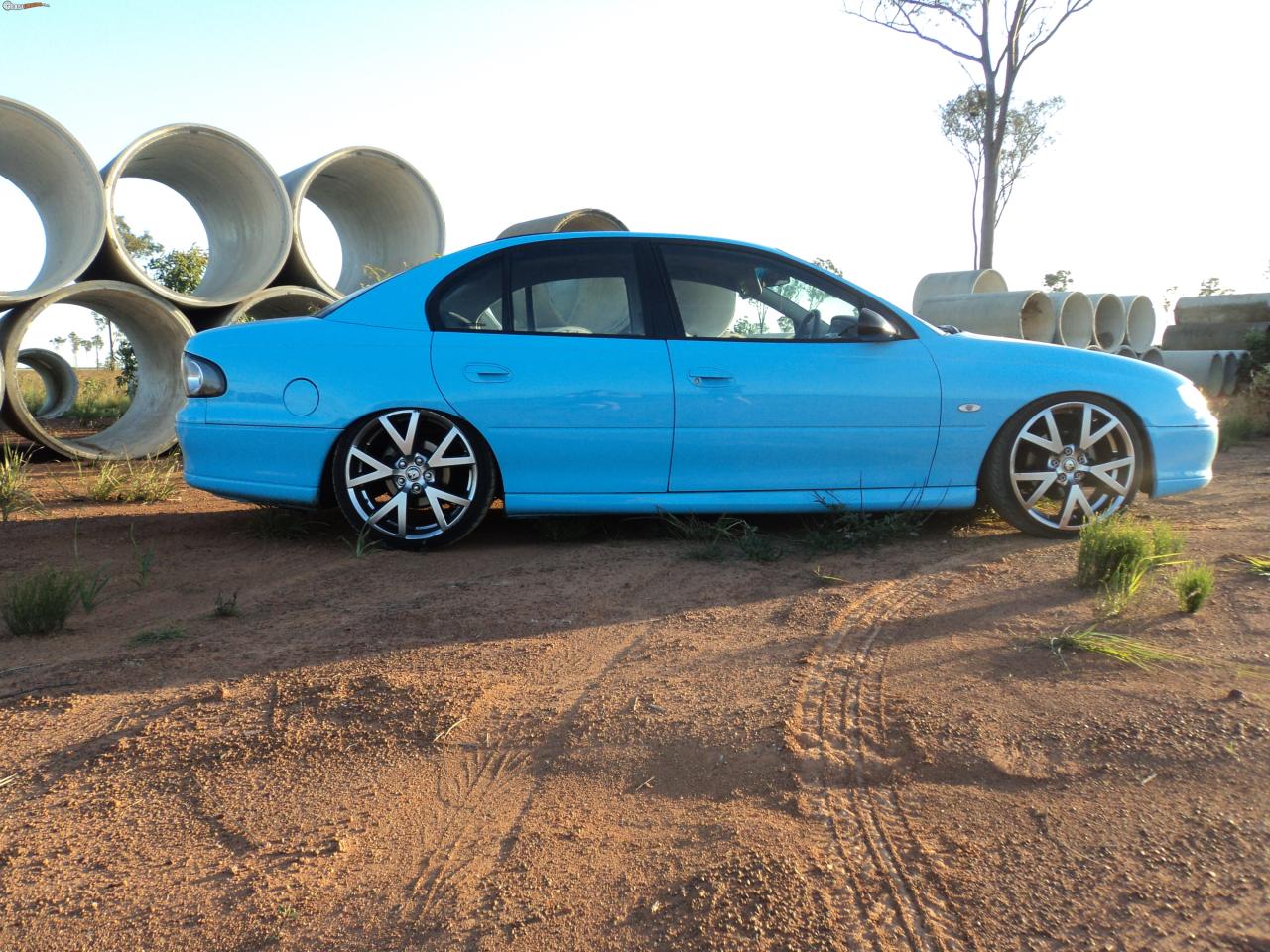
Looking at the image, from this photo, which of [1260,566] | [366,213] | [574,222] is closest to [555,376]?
[1260,566]

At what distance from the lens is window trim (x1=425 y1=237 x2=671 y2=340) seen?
4.79m

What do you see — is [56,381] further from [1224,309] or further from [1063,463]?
[1224,309]

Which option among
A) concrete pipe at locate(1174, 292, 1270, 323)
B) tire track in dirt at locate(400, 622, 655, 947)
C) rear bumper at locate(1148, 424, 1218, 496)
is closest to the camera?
tire track in dirt at locate(400, 622, 655, 947)

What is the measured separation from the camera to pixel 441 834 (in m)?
2.19

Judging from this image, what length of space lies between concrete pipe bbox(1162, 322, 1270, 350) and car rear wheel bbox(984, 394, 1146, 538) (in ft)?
48.9

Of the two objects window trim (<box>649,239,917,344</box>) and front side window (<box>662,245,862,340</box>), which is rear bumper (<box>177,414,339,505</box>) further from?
front side window (<box>662,245,862,340</box>)

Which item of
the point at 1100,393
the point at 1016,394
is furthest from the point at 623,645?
the point at 1100,393

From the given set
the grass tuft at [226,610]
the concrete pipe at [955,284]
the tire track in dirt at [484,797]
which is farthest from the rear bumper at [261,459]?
the concrete pipe at [955,284]

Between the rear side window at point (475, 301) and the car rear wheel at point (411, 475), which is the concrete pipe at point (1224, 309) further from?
the car rear wheel at point (411, 475)

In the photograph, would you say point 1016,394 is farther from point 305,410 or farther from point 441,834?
point 441,834

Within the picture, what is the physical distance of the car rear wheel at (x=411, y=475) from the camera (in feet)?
15.2

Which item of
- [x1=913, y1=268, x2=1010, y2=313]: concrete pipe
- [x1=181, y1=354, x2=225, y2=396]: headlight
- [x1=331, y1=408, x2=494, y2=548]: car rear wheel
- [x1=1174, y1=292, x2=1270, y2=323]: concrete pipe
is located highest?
[x1=913, y1=268, x2=1010, y2=313]: concrete pipe

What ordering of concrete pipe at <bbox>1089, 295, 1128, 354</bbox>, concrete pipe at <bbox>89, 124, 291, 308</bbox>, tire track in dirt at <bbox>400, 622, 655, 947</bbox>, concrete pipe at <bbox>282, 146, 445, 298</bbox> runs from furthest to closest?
1. concrete pipe at <bbox>1089, 295, 1128, 354</bbox>
2. concrete pipe at <bbox>282, 146, 445, 298</bbox>
3. concrete pipe at <bbox>89, 124, 291, 308</bbox>
4. tire track in dirt at <bbox>400, 622, 655, 947</bbox>

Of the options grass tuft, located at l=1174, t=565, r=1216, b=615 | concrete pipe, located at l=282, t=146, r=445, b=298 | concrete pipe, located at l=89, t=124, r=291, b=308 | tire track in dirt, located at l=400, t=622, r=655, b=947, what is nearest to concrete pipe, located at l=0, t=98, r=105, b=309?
concrete pipe, located at l=89, t=124, r=291, b=308
